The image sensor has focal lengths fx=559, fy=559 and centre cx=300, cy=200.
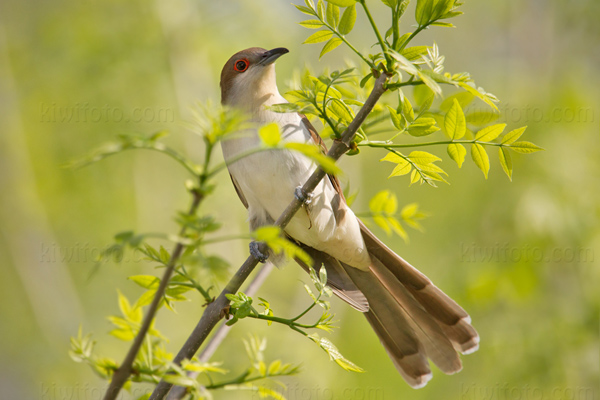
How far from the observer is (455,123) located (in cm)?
200

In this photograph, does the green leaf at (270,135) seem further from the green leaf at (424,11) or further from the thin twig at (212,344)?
the thin twig at (212,344)

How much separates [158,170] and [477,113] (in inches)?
176

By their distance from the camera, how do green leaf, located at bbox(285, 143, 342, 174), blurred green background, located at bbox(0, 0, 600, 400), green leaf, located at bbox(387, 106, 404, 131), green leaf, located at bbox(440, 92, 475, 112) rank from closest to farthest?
green leaf, located at bbox(285, 143, 342, 174)
green leaf, located at bbox(387, 106, 404, 131)
green leaf, located at bbox(440, 92, 475, 112)
blurred green background, located at bbox(0, 0, 600, 400)

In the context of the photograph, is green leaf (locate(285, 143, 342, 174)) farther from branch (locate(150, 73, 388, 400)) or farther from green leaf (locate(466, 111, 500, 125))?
green leaf (locate(466, 111, 500, 125))

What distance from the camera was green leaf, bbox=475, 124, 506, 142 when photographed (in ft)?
6.54

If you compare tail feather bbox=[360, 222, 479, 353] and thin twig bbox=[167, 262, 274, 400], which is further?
tail feather bbox=[360, 222, 479, 353]

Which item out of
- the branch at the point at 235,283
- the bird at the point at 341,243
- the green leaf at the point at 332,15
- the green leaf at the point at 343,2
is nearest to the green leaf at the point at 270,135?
the branch at the point at 235,283

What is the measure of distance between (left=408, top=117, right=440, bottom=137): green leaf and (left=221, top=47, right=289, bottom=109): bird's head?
1.71 metres

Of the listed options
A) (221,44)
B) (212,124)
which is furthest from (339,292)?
(221,44)

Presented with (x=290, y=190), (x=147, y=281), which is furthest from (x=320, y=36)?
(x=290, y=190)

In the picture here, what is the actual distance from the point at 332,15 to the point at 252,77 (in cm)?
171

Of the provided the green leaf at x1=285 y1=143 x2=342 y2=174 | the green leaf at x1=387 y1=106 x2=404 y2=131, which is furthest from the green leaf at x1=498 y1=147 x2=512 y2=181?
the green leaf at x1=285 y1=143 x2=342 y2=174

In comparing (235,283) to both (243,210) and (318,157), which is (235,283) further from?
(243,210)

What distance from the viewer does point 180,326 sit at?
5180 mm
